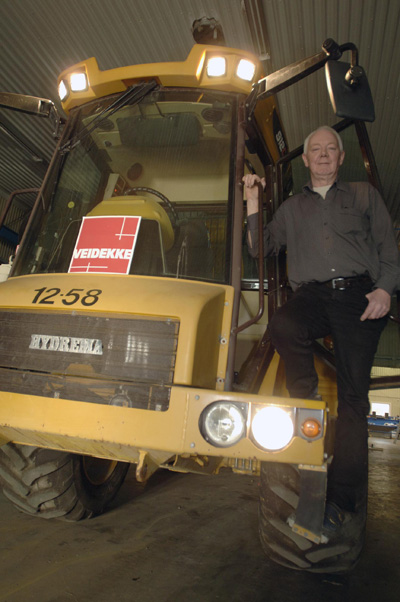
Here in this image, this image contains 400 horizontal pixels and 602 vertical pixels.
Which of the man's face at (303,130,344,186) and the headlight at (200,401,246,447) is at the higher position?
the man's face at (303,130,344,186)

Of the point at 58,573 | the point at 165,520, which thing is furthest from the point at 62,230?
the point at 165,520

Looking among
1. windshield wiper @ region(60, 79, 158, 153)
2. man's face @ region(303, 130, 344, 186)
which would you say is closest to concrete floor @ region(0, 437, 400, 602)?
man's face @ region(303, 130, 344, 186)

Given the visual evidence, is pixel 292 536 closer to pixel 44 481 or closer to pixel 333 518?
pixel 333 518

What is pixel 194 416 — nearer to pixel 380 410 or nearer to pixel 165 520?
pixel 165 520

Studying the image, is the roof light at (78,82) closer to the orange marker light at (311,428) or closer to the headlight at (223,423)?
the headlight at (223,423)

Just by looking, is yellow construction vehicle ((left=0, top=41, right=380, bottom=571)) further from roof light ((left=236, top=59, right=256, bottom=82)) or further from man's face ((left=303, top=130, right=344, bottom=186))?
man's face ((left=303, top=130, right=344, bottom=186))

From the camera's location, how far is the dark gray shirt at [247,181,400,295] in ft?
6.79

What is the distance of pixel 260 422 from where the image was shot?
1.54m

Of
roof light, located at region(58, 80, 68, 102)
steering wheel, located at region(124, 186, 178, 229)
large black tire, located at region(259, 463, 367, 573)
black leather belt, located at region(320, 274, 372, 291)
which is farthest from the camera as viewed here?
roof light, located at region(58, 80, 68, 102)

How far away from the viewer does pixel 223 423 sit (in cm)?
155

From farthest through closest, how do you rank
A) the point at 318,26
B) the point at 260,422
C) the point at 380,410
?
the point at 380,410, the point at 318,26, the point at 260,422

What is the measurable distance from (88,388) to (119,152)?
1789 mm

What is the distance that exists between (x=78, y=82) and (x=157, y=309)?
6.28 ft

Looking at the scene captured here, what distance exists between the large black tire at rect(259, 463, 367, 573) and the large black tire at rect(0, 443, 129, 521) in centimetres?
107
